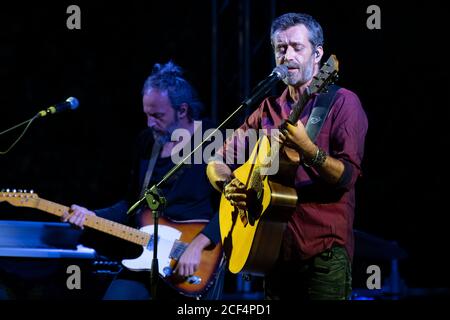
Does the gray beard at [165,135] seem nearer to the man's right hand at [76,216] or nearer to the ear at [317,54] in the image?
the man's right hand at [76,216]

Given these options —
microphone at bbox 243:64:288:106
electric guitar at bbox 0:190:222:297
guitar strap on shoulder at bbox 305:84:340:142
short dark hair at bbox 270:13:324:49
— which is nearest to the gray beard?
electric guitar at bbox 0:190:222:297

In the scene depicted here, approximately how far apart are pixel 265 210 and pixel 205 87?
3808 mm

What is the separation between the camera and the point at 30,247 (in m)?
4.73

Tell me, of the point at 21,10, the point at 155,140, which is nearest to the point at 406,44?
the point at 155,140

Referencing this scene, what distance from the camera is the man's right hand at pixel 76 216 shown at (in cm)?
475

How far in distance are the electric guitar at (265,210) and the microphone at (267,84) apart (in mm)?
164

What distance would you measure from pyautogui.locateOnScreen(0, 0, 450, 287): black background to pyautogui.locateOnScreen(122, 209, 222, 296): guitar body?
1680 millimetres

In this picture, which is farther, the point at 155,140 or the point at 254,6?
the point at 254,6

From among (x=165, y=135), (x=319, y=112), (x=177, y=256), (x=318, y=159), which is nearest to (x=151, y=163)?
(x=165, y=135)

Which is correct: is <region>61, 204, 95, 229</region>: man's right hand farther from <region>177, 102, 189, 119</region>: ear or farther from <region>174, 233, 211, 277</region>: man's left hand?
<region>177, 102, 189, 119</region>: ear

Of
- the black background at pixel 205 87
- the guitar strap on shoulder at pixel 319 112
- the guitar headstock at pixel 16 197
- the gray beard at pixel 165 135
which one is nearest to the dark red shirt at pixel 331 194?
the guitar strap on shoulder at pixel 319 112

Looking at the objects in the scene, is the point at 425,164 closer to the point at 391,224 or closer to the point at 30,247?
the point at 391,224

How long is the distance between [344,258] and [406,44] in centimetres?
412

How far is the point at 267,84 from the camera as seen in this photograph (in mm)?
3158
